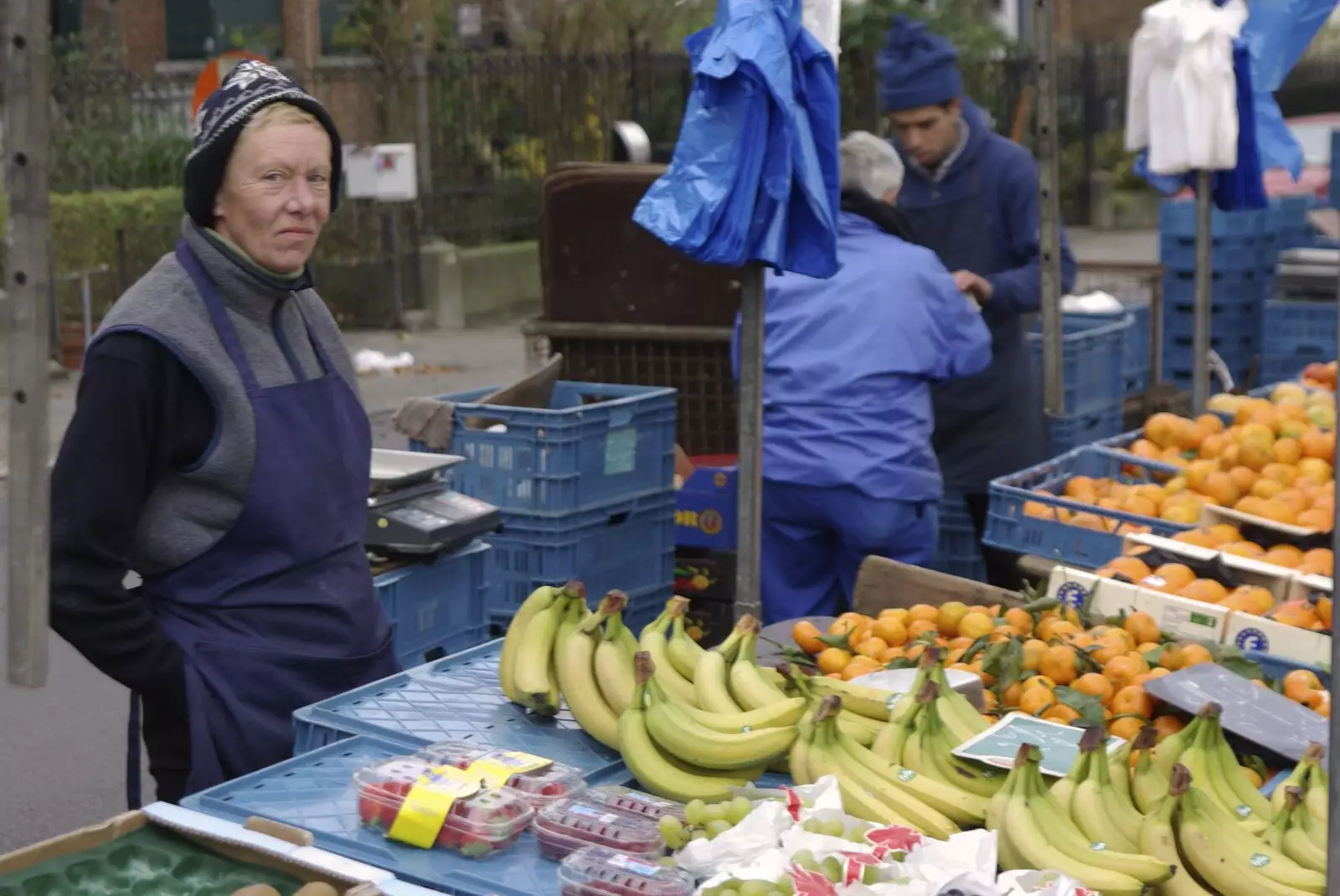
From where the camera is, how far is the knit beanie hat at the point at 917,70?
252 inches

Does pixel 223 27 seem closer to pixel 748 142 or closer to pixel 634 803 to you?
Result: pixel 748 142

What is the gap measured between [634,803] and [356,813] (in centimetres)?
47

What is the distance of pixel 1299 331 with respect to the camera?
10195 mm

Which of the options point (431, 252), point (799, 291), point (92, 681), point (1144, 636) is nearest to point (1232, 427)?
point (799, 291)

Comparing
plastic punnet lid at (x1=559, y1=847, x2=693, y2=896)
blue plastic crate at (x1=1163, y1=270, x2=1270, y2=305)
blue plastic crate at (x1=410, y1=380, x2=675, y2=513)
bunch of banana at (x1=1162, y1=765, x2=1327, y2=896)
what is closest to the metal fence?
blue plastic crate at (x1=1163, y1=270, x2=1270, y2=305)

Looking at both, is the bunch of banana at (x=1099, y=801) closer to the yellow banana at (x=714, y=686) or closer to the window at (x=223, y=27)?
the yellow banana at (x=714, y=686)

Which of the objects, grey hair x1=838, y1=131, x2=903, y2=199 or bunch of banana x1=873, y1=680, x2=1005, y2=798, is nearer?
bunch of banana x1=873, y1=680, x2=1005, y2=798

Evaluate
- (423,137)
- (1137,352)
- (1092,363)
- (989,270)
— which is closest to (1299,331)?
(1137,352)

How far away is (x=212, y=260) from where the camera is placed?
3266mm

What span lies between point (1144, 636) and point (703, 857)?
203cm

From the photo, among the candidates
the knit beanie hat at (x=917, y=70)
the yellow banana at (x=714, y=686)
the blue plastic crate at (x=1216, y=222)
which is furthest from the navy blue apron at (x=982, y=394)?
the blue plastic crate at (x=1216, y=222)

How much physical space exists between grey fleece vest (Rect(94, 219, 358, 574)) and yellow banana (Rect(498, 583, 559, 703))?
578 mm

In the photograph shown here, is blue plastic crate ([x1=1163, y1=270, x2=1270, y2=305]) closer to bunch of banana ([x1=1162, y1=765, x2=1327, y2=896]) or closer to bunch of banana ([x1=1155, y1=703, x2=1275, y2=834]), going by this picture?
bunch of banana ([x1=1155, y1=703, x2=1275, y2=834])

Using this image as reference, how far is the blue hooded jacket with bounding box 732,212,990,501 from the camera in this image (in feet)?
18.0
